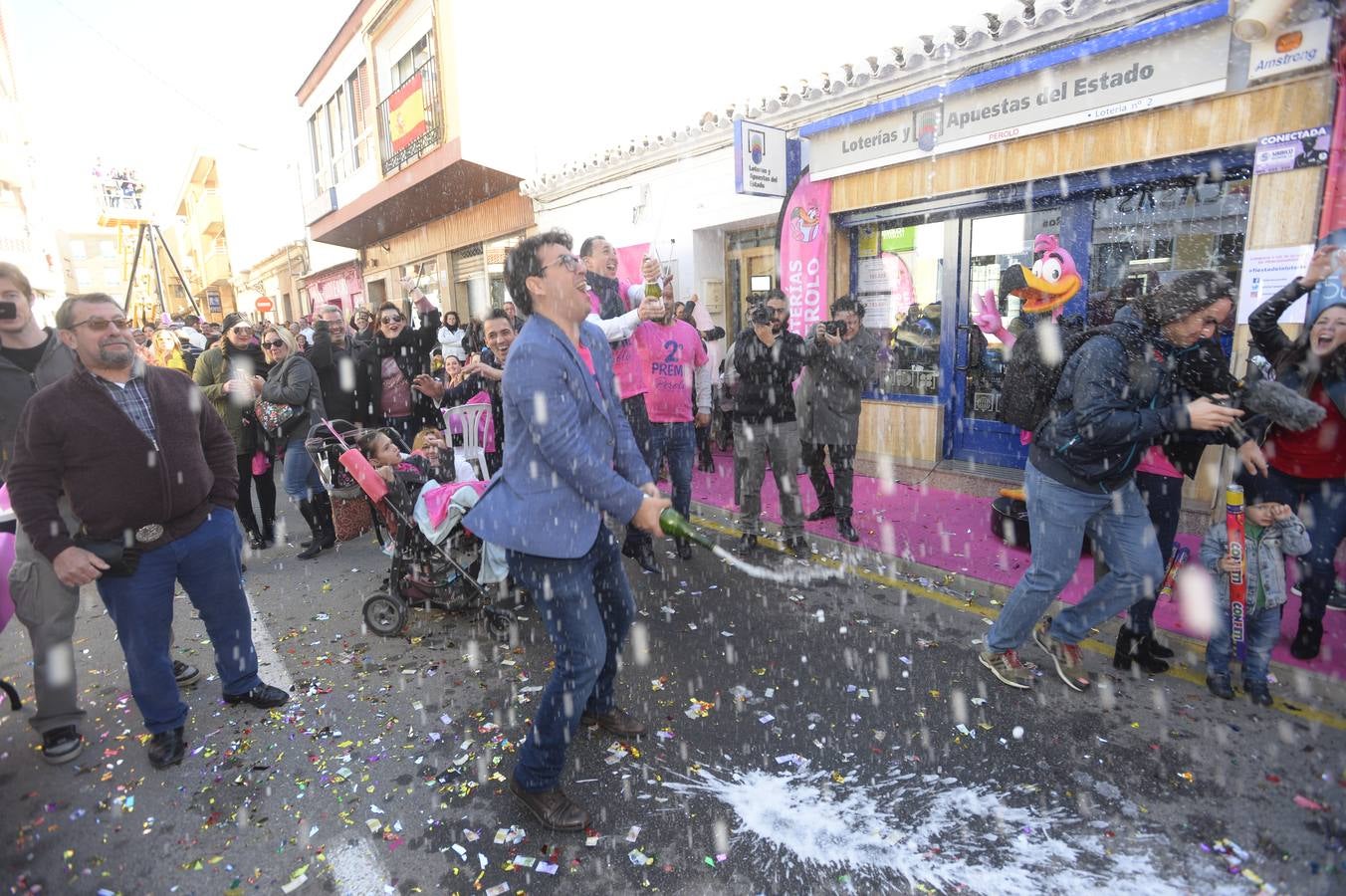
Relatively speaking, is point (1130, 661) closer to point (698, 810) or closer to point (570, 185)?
A: point (698, 810)

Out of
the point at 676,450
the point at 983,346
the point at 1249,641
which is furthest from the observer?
the point at 983,346

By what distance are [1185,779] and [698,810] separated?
1.93m

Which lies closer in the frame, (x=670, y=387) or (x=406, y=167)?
(x=670, y=387)

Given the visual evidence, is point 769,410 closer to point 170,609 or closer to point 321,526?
point 170,609

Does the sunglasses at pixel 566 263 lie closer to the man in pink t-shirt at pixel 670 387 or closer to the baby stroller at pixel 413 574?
the baby stroller at pixel 413 574

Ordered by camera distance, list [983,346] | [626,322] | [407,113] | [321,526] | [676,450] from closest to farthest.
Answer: [626,322], [676,450], [321,526], [983,346], [407,113]

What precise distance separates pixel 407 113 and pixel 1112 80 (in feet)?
48.5

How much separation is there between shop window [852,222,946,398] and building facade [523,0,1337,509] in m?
0.02

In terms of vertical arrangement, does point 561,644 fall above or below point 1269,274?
below

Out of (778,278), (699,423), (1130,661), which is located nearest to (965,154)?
(778,278)

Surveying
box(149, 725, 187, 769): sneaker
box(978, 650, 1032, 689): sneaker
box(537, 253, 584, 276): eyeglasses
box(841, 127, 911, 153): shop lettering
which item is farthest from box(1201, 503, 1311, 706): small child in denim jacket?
box(841, 127, 911, 153): shop lettering

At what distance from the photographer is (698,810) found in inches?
102

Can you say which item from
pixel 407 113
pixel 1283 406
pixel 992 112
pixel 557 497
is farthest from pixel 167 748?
pixel 407 113

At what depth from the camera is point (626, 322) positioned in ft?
14.9
